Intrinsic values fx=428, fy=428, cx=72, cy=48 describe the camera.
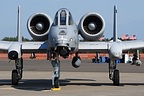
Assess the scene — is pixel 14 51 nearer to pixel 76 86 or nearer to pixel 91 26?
pixel 76 86

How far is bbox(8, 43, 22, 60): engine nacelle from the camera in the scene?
17.7m

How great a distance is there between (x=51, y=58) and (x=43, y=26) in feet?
10.3

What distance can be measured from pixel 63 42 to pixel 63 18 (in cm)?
182

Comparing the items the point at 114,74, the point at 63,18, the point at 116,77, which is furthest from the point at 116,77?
the point at 63,18

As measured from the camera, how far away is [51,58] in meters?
17.2

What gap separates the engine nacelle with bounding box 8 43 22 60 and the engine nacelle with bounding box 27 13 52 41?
63.4 inches

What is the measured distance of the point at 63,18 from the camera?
17.4 metres

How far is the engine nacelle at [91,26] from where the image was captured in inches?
771

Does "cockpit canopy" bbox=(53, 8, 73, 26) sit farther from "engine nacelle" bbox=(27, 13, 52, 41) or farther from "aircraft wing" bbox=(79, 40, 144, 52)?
"engine nacelle" bbox=(27, 13, 52, 41)

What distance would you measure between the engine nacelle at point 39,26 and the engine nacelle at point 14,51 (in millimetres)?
1610

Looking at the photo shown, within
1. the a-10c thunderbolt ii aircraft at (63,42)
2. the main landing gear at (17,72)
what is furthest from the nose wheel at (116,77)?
the main landing gear at (17,72)

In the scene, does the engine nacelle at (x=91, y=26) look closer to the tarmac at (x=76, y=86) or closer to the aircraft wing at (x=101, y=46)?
the aircraft wing at (x=101, y=46)

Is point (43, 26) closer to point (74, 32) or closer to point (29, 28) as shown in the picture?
point (29, 28)

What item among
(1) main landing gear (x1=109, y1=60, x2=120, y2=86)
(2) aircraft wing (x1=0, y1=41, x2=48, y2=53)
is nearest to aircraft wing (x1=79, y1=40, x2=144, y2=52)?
(1) main landing gear (x1=109, y1=60, x2=120, y2=86)
